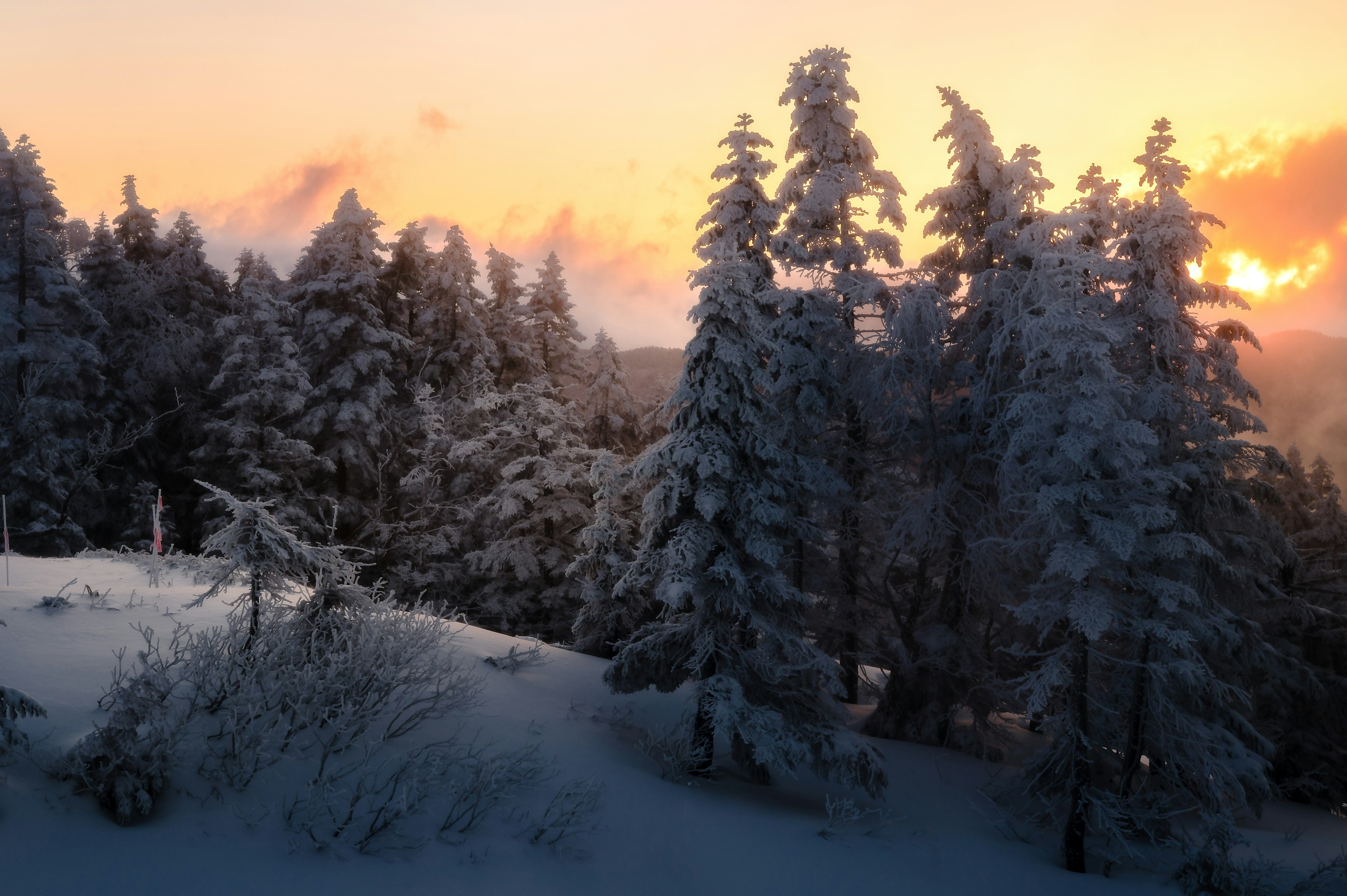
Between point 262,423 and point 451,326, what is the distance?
350 inches

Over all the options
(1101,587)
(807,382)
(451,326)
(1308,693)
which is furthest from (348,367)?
(1308,693)

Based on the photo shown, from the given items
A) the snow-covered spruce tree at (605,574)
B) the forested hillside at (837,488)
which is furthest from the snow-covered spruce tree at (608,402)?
the snow-covered spruce tree at (605,574)

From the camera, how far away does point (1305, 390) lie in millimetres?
143625

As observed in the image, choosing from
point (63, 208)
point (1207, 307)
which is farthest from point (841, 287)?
point (63, 208)

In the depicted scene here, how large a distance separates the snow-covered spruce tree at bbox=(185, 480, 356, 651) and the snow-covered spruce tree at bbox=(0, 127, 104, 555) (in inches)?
746

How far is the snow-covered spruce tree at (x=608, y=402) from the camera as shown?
2961cm

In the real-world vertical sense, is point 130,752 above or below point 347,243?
below

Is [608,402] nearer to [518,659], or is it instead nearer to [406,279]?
[406,279]

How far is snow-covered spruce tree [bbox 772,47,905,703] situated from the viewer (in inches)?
666

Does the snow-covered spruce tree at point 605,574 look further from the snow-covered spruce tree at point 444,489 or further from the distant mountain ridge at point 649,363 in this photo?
the distant mountain ridge at point 649,363

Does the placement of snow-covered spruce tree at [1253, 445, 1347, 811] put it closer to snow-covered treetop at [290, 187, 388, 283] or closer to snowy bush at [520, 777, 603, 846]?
snowy bush at [520, 777, 603, 846]

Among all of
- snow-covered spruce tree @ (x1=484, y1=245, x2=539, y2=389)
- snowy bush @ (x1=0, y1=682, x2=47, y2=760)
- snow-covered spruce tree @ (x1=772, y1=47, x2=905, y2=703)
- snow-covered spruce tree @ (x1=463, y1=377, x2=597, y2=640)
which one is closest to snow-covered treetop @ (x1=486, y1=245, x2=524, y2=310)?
snow-covered spruce tree @ (x1=484, y1=245, x2=539, y2=389)

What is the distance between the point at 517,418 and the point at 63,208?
19.4 m

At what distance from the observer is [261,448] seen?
1040 inches
